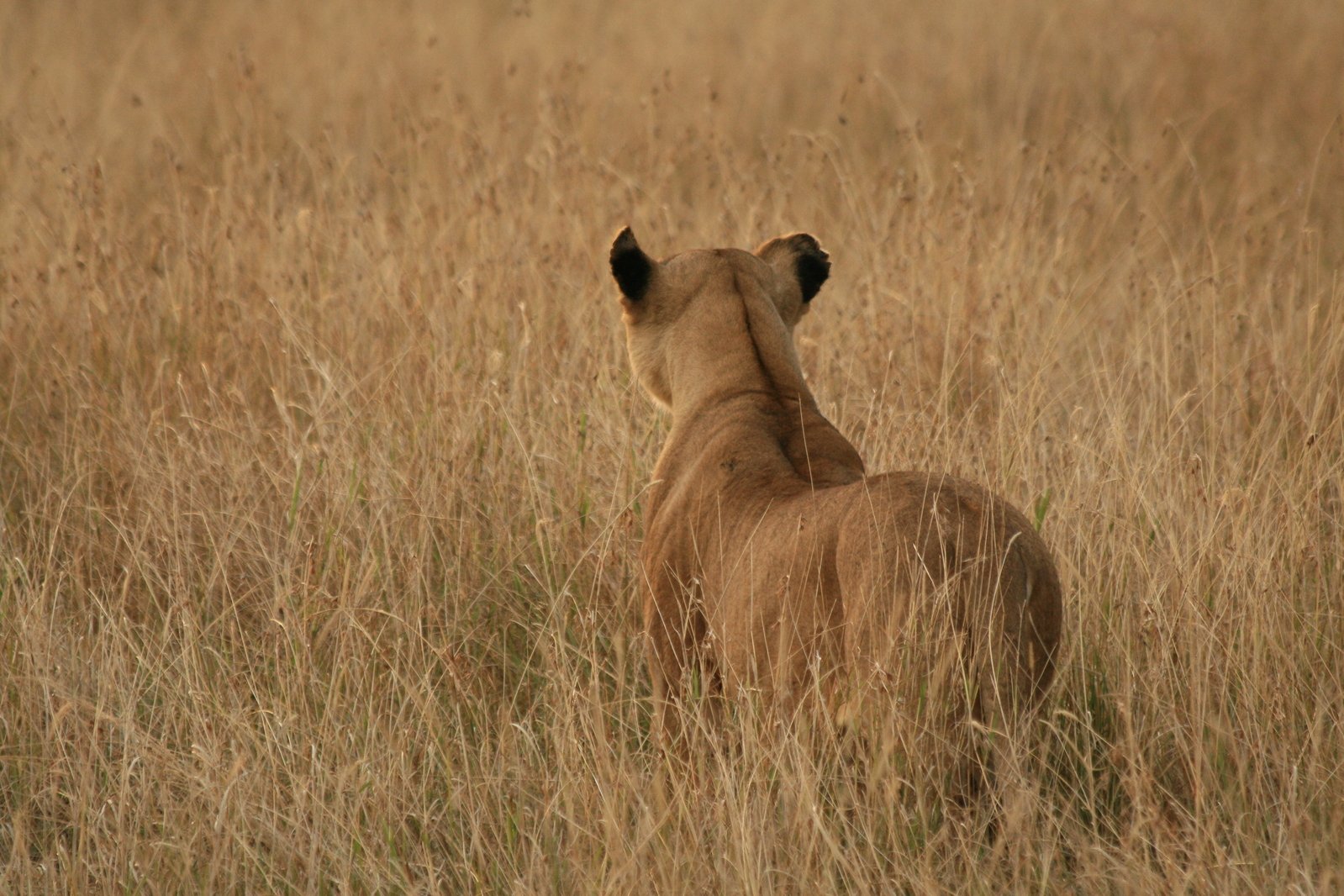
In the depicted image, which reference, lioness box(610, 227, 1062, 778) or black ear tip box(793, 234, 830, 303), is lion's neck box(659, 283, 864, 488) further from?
black ear tip box(793, 234, 830, 303)

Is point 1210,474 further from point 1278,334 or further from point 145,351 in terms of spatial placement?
point 145,351

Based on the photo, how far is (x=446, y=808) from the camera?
3.33 metres

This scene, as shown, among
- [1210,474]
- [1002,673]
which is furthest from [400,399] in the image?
[1002,673]

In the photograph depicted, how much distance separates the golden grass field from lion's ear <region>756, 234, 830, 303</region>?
0.58m

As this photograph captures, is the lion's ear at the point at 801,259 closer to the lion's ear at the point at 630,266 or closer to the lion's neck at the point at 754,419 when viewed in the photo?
the lion's neck at the point at 754,419

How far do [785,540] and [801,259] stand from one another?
1.18 meters

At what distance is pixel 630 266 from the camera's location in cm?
388

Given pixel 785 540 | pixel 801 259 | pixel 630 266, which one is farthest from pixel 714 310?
pixel 785 540

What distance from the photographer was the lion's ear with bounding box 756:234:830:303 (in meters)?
4.05

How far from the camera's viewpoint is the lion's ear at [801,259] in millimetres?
4055

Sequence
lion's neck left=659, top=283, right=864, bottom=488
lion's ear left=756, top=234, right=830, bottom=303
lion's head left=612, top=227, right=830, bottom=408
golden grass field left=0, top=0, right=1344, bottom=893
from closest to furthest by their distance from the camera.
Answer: golden grass field left=0, top=0, right=1344, bottom=893, lion's neck left=659, top=283, right=864, bottom=488, lion's head left=612, top=227, right=830, bottom=408, lion's ear left=756, top=234, right=830, bottom=303

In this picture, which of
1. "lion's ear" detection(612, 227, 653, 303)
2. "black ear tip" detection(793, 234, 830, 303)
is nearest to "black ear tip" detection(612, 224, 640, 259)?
"lion's ear" detection(612, 227, 653, 303)

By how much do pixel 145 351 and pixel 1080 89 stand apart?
249 inches

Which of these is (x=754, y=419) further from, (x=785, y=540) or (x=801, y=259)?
(x=801, y=259)
